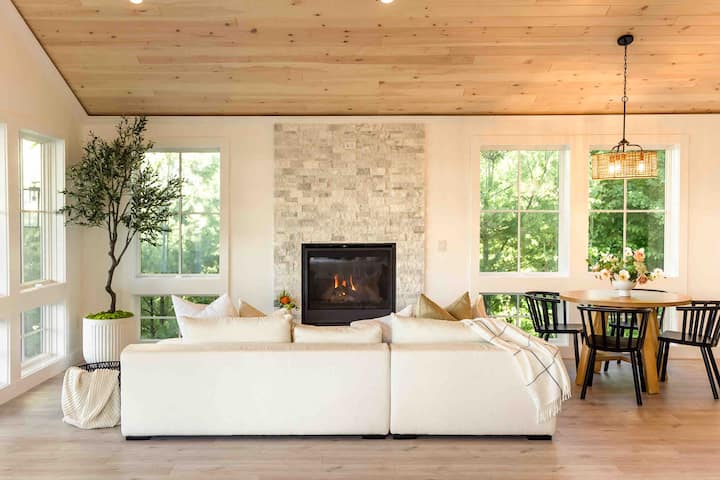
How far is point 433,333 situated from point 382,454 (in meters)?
0.81

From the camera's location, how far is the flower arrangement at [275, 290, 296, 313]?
6350 millimetres

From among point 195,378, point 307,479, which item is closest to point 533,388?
point 307,479

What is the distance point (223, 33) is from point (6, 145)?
195 cm

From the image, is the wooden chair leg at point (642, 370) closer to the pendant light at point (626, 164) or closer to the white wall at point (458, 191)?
the white wall at point (458, 191)

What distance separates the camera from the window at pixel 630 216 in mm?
6621

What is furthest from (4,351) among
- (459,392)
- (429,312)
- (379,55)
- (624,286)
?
(624,286)

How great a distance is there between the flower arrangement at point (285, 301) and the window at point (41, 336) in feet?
6.87

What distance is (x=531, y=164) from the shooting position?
671cm

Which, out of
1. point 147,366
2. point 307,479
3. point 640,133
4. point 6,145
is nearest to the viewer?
point 307,479

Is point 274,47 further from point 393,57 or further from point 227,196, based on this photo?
point 227,196

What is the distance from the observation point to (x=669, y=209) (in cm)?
661

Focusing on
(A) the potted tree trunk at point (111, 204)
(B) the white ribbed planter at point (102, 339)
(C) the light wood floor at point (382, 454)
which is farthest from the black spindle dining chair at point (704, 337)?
(B) the white ribbed planter at point (102, 339)

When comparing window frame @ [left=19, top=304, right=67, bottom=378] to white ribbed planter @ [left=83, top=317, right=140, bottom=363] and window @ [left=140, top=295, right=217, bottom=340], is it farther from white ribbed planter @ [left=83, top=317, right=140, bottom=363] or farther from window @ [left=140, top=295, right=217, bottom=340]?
window @ [left=140, top=295, right=217, bottom=340]

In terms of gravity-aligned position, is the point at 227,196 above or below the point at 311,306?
above
